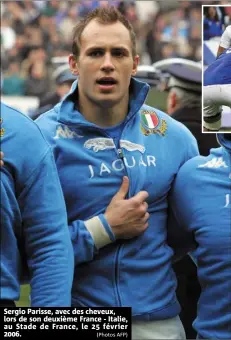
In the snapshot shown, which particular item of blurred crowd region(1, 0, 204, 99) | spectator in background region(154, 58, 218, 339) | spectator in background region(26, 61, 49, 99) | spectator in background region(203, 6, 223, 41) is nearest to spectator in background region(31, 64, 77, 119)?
spectator in background region(154, 58, 218, 339)

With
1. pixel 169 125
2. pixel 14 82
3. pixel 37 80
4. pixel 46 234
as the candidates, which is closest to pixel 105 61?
pixel 169 125

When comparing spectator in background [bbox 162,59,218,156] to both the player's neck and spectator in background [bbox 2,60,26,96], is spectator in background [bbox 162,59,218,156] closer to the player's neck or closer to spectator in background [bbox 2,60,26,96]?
the player's neck

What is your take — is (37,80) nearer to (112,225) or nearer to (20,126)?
(112,225)

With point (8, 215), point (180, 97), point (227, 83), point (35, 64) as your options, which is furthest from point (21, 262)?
point (35, 64)

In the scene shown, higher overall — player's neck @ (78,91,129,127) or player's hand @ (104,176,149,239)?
player's neck @ (78,91,129,127)

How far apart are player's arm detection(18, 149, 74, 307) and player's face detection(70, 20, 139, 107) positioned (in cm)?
30

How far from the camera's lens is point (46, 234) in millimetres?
2547

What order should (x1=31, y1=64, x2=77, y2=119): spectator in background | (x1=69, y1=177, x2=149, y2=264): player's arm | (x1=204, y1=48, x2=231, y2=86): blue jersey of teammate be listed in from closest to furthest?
(x1=69, y1=177, x2=149, y2=264): player's arm < (x1=204, y1=48, x2=231, y2=86): blue jersey of teammate < (x1=31, y1=64, x2=77, y2=119): spectator in background

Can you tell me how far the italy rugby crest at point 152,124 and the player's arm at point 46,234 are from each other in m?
0.38

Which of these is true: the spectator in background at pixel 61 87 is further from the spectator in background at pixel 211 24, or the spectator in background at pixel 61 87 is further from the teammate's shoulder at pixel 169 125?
the teammate's shoulder at pixel 169 125

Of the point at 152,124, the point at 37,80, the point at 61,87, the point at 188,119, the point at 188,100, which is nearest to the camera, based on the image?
the point at 152,124

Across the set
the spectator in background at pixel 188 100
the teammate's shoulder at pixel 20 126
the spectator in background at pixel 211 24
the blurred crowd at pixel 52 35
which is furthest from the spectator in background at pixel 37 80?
the teammate's shoulder at pixel 20 126

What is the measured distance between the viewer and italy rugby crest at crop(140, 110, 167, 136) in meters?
2.83

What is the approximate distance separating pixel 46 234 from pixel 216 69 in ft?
2.72
